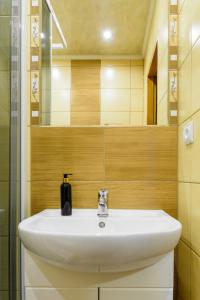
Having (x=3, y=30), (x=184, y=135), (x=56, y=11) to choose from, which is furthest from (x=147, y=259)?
(x=56, y=11)

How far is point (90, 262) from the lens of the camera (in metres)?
0.87

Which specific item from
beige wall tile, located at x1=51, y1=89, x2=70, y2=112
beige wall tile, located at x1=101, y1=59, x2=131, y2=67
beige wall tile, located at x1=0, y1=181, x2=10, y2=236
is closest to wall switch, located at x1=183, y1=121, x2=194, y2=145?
beige wall tile, located at x1=101, y1=59, x2=131, y2=67

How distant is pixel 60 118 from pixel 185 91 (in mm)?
636

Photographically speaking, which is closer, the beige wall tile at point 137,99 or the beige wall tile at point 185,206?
the beige wall tile at point 185,206

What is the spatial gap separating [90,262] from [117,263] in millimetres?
86

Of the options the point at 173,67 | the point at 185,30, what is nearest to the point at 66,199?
the point at 173,67

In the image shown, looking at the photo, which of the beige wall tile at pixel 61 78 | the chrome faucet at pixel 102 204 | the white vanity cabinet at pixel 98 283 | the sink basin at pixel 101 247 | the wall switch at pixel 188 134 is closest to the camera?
the sink basin at pixel 101 247

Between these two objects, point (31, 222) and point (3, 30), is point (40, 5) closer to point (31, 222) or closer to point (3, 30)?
point (3, 30)

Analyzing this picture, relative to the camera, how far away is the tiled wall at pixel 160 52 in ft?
4.68

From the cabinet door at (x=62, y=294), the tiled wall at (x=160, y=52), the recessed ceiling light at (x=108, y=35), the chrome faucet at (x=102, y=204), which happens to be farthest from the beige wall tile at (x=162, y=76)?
the cabinet door at (x=62, y=294)

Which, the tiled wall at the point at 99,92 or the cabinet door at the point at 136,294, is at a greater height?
the tiled wall at the point at 99,92

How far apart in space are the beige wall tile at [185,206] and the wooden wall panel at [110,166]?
0.05 m

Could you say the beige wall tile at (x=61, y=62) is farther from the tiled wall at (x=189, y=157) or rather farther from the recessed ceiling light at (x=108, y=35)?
the tiled wall at (x=189, y=157)

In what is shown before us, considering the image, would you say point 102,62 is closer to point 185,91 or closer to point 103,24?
point 103,24
